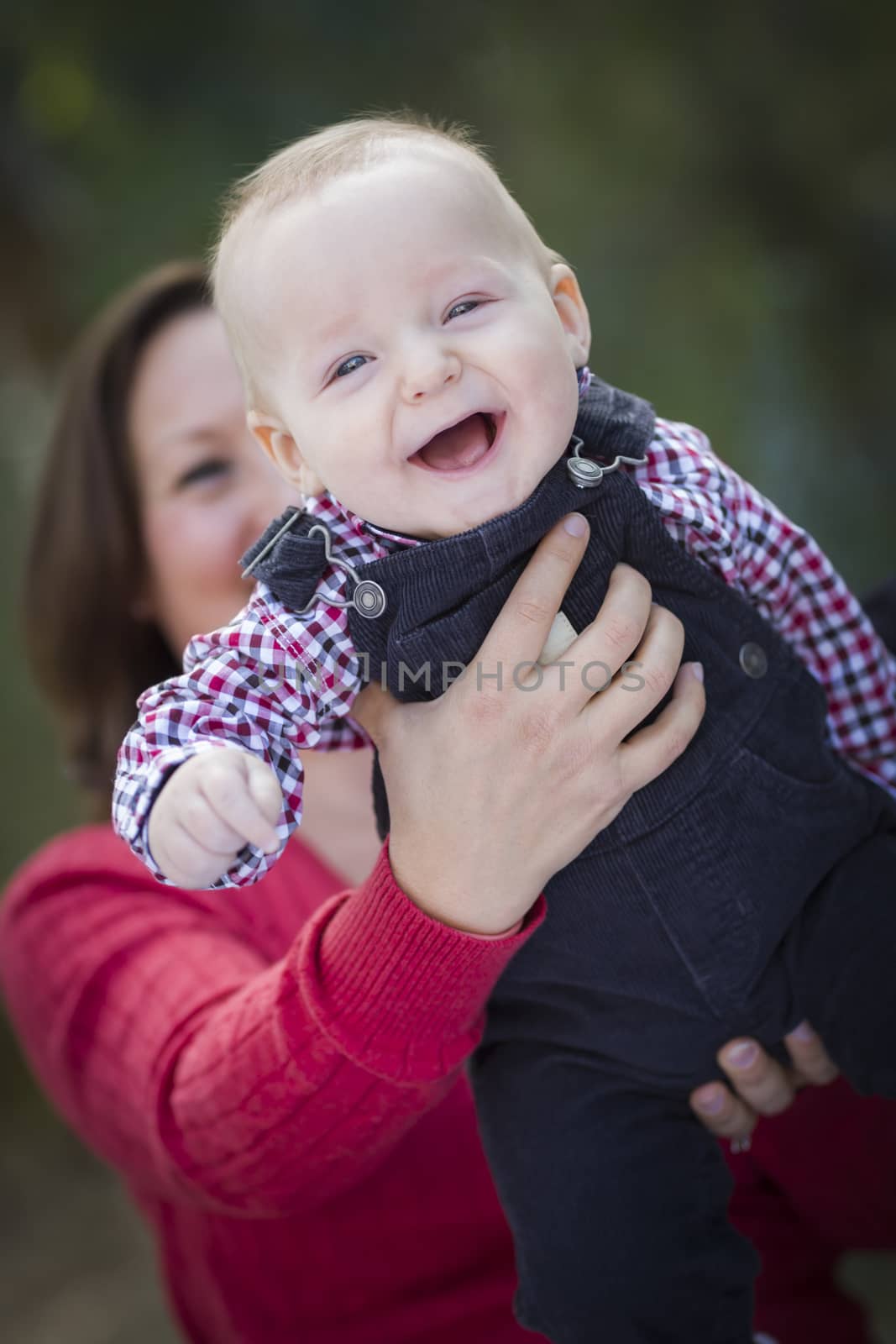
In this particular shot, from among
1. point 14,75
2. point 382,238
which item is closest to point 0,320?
point 14,75

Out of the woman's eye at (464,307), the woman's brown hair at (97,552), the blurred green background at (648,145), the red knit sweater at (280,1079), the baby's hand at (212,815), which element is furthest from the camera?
the woman's brown hair at (97,552)

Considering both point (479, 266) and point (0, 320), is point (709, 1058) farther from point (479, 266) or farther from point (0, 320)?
point (0, 320)

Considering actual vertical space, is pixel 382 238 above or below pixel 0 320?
below

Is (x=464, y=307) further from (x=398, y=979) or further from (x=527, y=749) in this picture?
(x=398, y=979)

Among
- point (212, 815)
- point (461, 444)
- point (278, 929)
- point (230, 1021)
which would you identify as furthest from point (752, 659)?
point (278, 929)

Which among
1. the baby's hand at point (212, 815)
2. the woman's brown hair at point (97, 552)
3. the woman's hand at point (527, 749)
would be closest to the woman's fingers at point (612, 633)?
the woman's hand at point (527, 749)

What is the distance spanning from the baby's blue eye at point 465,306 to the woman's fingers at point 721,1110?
1.69 feet

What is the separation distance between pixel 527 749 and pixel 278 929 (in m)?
0.50

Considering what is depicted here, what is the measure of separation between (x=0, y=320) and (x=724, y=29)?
1.08 meters

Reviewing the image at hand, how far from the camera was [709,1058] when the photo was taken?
73 centimetres

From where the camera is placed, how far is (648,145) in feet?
3.79

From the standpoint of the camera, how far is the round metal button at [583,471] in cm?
65

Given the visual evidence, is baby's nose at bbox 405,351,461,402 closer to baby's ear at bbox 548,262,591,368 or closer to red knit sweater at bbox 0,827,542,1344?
baby's ear at bbox 548,262,591,368

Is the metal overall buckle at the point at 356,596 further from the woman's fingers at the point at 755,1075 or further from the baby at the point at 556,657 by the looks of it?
the woman's fingers at the point at 755,1075
